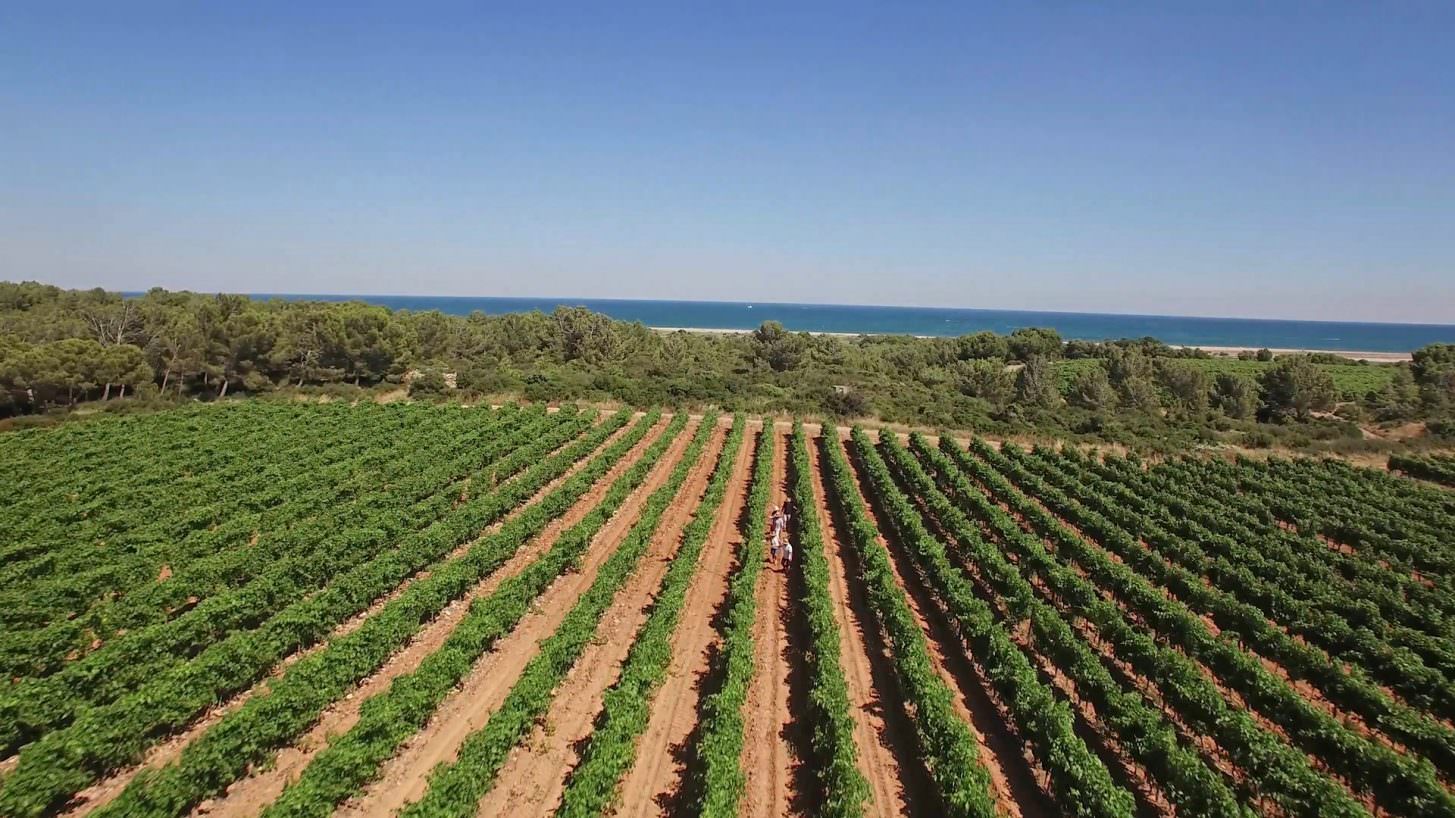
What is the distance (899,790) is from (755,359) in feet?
202

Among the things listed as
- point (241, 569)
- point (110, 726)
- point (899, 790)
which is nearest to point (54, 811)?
point (110, 726)

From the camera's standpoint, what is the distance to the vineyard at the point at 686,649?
31.5ft

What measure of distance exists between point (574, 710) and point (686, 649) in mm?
3258

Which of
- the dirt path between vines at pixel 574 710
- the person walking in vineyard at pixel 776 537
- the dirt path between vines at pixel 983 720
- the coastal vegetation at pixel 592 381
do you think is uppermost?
the coastal vegetation at pixel 592 381

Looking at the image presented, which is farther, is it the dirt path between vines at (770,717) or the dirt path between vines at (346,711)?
the dirt path between vines at (770,717)

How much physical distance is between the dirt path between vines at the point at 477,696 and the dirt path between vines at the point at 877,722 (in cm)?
712

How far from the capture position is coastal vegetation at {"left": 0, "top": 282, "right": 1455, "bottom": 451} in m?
40.6

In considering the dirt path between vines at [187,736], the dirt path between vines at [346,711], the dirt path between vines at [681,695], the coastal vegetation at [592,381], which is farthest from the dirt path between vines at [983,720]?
the coastal vegetation at [592,381]

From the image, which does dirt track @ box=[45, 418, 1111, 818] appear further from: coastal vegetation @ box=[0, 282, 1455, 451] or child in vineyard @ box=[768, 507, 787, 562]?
coastal vegetation @ box=[0, 282, 1455, 451]

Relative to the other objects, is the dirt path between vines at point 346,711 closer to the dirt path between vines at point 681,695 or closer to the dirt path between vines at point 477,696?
the dirt path between vines at point 477,696

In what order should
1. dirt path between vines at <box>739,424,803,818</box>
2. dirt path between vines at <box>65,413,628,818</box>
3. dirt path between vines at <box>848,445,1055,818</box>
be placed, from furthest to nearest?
dirt path between vines at <box>848,445,1055,818</box>, dirt path between vines at <box>739,424,803,818</box>, dirt path between vines at <box>65,413,628,818</box>

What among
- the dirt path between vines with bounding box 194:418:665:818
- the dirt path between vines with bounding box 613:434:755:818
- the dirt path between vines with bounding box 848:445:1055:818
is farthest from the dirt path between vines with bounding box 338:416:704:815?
the dirt path between vines with bounding box 848:445:1055:818

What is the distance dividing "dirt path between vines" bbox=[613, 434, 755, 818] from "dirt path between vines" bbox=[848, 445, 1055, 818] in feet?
17.7

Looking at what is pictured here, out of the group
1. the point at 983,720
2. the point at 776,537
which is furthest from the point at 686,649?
the point at 983,720
